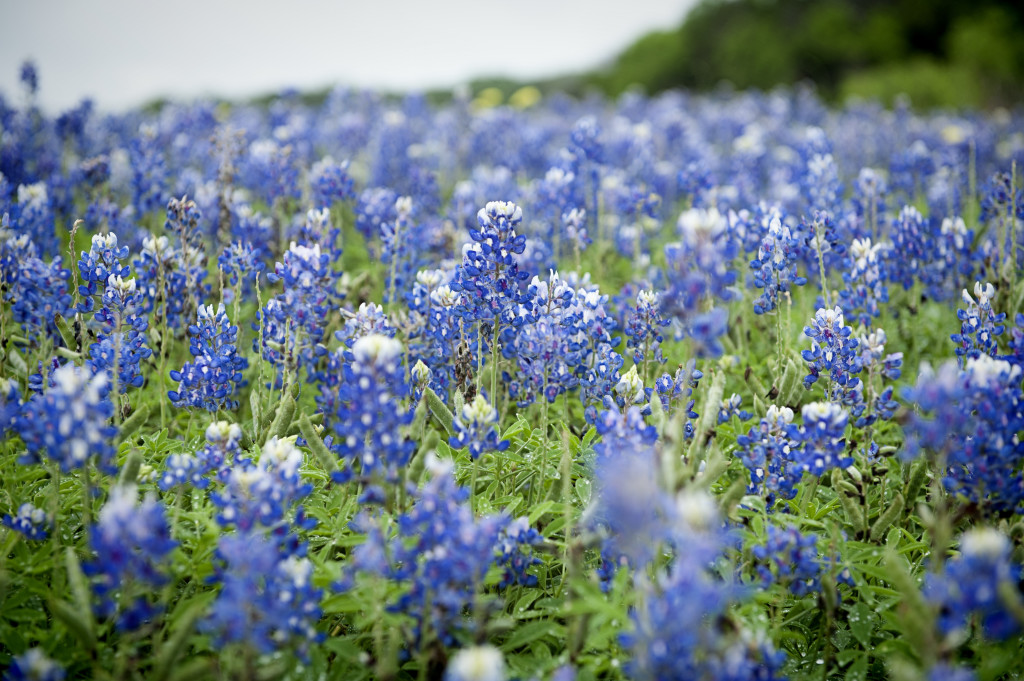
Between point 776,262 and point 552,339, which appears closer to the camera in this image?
point 552,339

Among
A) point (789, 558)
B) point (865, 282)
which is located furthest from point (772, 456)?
point (865, 282)

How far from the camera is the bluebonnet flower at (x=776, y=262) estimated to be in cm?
354

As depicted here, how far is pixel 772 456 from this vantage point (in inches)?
113

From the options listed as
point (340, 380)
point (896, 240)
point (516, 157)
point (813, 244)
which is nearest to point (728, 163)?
point (516, 157)

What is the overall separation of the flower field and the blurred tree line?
2109 centimetres

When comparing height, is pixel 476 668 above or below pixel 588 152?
below

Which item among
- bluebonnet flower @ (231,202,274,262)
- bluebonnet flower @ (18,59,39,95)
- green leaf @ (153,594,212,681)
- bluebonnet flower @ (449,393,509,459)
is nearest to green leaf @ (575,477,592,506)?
bluebonnet flower @ (449,393,509,459)

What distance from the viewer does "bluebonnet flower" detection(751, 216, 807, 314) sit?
354 cm

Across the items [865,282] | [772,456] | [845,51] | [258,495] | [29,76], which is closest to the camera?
[258,495]

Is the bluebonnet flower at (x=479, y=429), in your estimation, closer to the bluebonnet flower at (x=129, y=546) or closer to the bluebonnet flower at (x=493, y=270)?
the bluebonnet flower at (x=493, y=270)

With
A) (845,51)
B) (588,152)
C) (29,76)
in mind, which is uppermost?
(845,51)

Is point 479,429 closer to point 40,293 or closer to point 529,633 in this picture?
point 529,633

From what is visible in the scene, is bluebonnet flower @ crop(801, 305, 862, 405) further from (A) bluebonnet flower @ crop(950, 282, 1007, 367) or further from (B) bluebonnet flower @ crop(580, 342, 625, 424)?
(B) bluebonnet flower @ crop(580, 342, 625, 424)

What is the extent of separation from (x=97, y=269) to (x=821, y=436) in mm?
3259
